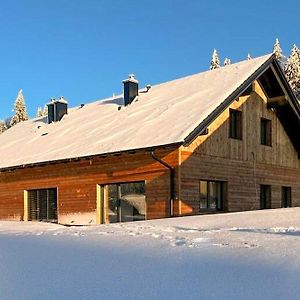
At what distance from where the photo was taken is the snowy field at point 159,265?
171 inches

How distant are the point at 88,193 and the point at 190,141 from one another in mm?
5095

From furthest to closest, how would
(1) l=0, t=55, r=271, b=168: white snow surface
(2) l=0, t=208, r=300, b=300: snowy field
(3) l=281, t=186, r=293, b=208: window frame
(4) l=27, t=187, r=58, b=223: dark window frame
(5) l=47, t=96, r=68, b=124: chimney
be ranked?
(5) l=47, t=96, r=68, b=124: chimney, (3) l=281, t=186, r=293, b=208: window frame, (4) l=27, t=187, r=58, b=223: dark window frame, (1) l=0, t=55, r=271, b=168: white snow surface, (2) l=0, t=208, r=300, b=300: snowy field

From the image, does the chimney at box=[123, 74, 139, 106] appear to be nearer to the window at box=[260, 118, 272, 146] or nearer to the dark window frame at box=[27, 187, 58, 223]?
the dark window frame at box=[27, 187, 58, 223]

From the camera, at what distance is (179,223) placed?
10367 mm

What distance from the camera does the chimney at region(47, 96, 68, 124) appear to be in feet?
84.8

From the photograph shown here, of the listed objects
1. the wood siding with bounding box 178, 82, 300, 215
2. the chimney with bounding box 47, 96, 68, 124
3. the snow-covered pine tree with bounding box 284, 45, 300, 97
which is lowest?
the wood siding with bounding box 178, 82, 300, 215

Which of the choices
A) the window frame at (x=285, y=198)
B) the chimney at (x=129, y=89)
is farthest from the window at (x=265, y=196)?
the chimney at (x=129, y=89)

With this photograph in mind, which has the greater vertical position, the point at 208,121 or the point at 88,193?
the point at 208,121

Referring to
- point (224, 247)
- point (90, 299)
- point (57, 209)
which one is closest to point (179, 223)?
point (224, 247)

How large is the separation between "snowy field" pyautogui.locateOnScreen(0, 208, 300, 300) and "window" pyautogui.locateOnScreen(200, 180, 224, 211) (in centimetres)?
764

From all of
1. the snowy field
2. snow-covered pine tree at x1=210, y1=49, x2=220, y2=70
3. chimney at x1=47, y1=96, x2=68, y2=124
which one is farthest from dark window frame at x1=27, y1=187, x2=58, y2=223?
snow-covered pine tree at x1=210, y1=49, x2=220, y2=70

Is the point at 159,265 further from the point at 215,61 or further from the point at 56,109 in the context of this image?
the point at 215,61

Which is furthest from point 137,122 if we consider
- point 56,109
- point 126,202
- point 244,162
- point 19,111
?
point 19,111

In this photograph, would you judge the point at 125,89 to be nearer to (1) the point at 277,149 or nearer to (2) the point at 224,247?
(1) the point at 277,149
